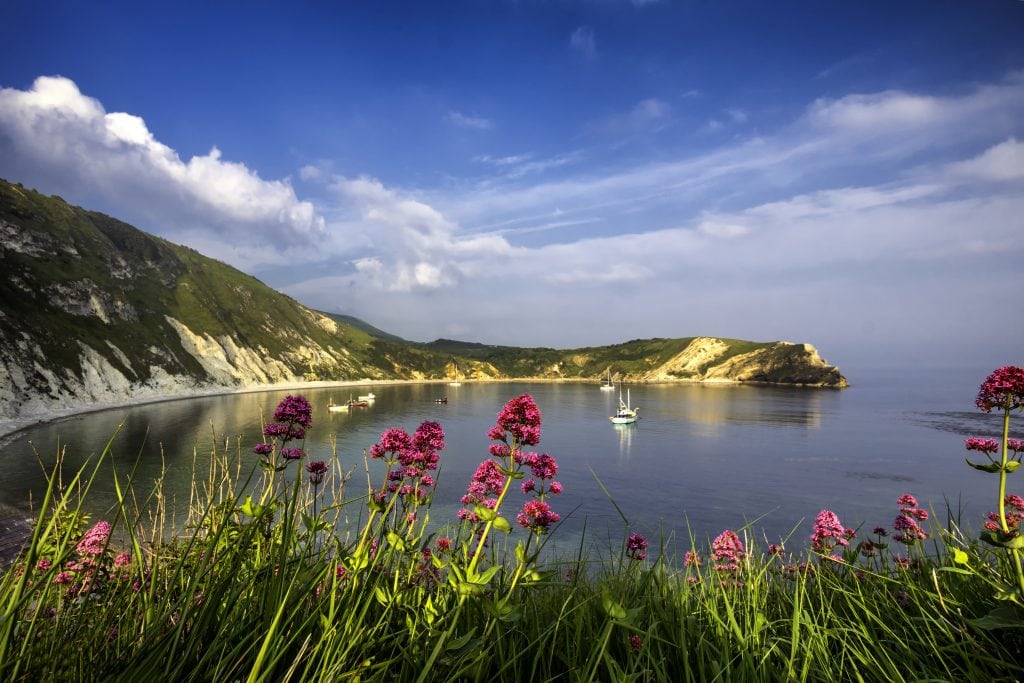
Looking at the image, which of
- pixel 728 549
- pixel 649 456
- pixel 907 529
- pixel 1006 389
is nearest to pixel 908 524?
pixel 907 529

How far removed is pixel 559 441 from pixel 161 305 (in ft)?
386

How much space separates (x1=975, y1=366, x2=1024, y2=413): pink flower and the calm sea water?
4167mm

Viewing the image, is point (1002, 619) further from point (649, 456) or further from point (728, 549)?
point (649, 456)

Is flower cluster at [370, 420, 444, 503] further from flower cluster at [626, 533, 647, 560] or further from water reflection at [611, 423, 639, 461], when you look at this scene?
water reflection at [611, 423, 639, 461]

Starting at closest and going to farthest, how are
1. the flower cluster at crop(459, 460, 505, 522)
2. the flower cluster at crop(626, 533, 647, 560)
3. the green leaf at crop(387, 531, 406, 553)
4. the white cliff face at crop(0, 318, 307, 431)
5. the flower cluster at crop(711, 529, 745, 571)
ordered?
the green leaf at crop(387, 531, 406, 553)
the flower cluster at crop(459, 460, 505, 522)
the flower cluster at crop(626, 533, 647, 560)
the flower cluster at crop(711, 529, 745, 571)
the white cliff face at crop(0, 318, 307, 431)

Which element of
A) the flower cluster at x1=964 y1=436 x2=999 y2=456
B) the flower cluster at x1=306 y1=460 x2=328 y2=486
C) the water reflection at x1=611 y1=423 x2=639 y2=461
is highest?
the flower cluster at x1=964 y1=436 x2=999 y2=456

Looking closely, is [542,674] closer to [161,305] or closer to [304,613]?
[304,613]

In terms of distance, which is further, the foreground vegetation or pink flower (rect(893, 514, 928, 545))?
pink flower (rect(893, 514, 928, 545))

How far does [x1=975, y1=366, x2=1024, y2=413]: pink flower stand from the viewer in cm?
341

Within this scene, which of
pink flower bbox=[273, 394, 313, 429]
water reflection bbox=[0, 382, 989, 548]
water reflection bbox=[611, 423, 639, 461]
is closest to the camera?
pink flower bbox=[273, 394, 313, 429]

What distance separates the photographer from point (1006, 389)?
11.3 ft

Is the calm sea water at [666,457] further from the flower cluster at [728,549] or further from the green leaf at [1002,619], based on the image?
the green leaf at [1002,619]

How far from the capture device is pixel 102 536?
5.00m

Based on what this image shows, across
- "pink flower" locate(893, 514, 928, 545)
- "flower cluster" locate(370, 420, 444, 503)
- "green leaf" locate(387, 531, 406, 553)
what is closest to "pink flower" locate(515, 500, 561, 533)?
"flower cluster" locate(370, 420, 444, 503)
